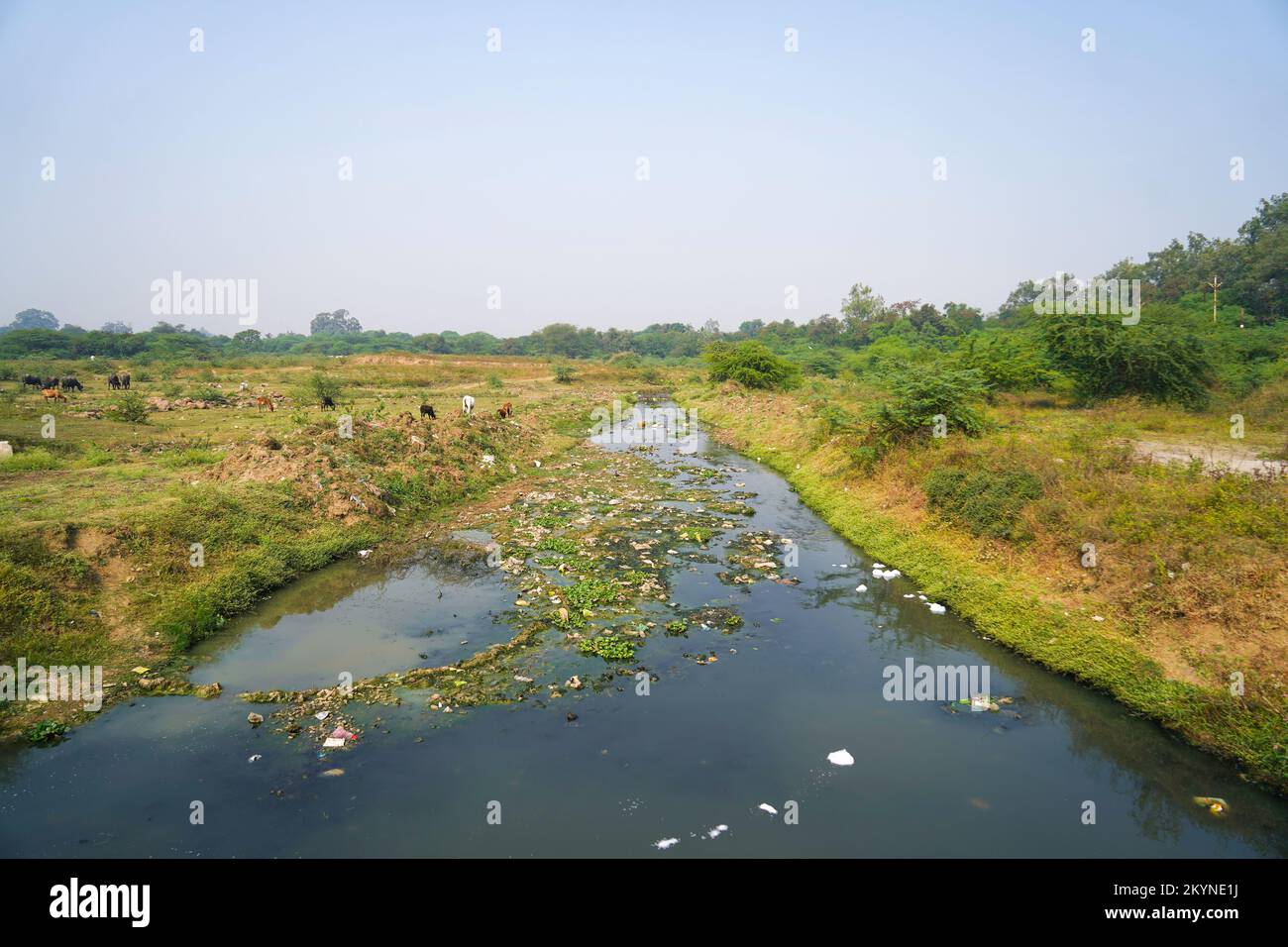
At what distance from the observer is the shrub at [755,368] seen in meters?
36.8

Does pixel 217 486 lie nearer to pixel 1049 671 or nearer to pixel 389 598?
pixel 389 598

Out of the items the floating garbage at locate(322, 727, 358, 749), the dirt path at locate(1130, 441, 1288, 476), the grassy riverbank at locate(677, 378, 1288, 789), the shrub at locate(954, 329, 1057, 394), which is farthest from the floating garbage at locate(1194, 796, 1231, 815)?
the shrub at locate(954, 329, 1057, 394)

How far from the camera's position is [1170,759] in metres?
6.63

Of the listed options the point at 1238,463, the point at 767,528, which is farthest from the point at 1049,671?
the point at 1238,463

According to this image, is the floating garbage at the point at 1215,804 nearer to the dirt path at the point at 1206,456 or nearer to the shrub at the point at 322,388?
the dirt path at the point at 1206,456

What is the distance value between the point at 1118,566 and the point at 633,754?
7400 millimetres

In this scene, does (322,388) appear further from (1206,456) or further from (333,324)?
(333,324)

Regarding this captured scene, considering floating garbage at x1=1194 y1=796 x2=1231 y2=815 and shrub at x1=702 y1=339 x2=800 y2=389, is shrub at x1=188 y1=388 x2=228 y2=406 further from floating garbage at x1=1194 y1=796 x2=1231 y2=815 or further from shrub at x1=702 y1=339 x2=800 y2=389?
floating garbage at x1=1194 y1=796 x2=1231 y2=815

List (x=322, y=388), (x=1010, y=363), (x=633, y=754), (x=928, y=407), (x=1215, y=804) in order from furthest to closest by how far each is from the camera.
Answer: (x=322, y=388)
(x=1010, y=363)
(x=928, y=407)
(x=633, y=754)
(x=1215, y=804)

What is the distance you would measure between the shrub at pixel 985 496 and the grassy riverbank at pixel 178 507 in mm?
10563

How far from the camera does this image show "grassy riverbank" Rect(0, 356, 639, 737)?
26.2ft

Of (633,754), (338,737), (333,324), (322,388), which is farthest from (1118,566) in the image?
(333,324)

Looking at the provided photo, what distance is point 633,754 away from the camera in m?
6.61
